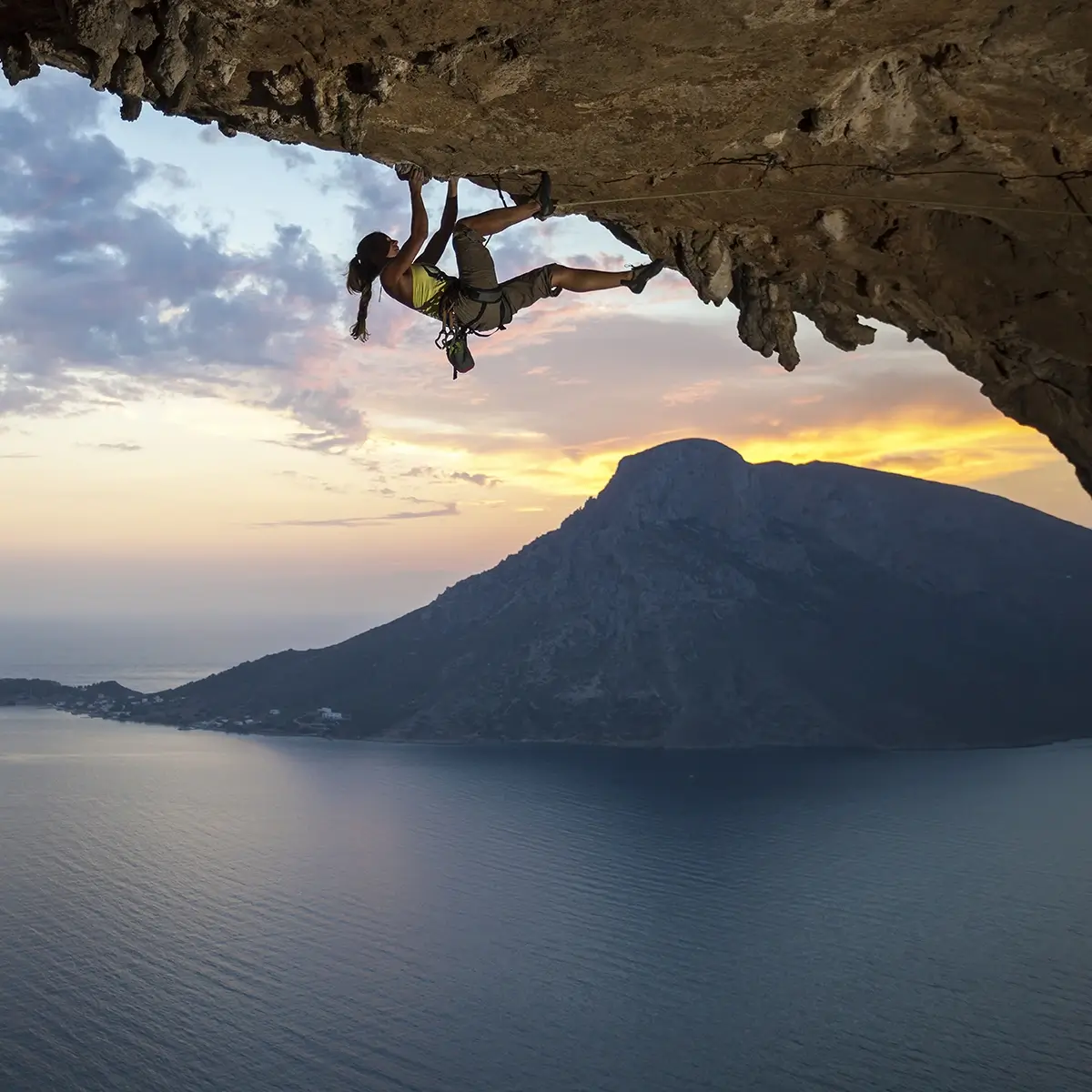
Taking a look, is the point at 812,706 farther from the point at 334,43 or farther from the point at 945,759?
the point at 334,43

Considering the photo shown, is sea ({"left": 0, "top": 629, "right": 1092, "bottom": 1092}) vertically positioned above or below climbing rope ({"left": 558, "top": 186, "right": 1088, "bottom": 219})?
below

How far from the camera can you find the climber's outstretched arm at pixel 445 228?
5.02 meters

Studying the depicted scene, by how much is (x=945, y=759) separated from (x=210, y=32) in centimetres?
7512

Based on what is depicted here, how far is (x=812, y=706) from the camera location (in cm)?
8000

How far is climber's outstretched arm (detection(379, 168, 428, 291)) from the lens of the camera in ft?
15.8

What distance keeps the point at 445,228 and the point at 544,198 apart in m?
0.61

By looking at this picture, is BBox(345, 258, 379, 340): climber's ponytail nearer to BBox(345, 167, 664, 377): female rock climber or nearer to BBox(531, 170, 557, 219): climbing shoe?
BBox(345, 167, 664, 377): female rock climber

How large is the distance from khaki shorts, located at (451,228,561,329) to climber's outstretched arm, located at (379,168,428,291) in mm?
195

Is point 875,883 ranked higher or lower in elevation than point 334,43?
lower

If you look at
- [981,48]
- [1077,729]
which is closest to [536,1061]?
[981,48]

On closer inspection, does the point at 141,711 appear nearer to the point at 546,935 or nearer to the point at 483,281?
the point at 546,935

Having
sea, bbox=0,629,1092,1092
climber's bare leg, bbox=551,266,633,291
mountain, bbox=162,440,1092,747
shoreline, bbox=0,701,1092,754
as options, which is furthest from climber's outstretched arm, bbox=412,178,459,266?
mountain, bbox=162,440,1092,747

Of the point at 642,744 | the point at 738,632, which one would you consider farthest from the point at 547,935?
the point at 738,632

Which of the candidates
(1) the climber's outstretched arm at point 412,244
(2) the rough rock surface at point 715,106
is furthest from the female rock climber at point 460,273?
(2) the rough rock surface at point 715,106
